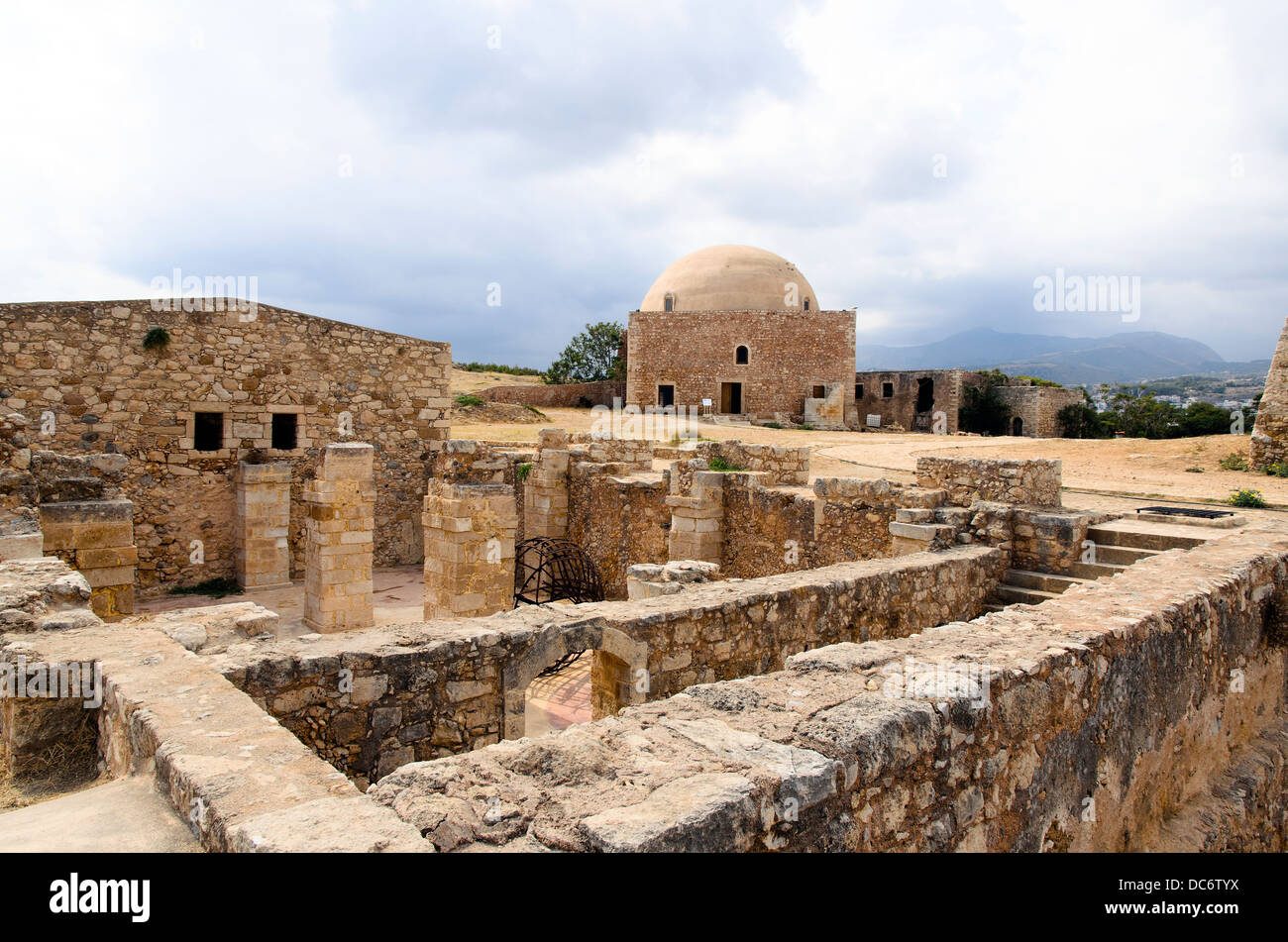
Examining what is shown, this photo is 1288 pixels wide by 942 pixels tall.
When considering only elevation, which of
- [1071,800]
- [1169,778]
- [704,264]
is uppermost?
[704,264]

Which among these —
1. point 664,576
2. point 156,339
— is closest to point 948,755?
point 664,576

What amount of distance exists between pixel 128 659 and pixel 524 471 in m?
10.1

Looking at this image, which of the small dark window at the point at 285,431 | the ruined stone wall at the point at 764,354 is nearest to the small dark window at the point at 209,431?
the small dark window at the point at 285,431

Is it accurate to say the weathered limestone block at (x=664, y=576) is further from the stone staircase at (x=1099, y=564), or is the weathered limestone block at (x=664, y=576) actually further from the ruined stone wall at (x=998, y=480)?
the ruined stone wall at (x=998, y=480)

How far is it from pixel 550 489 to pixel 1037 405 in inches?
1153

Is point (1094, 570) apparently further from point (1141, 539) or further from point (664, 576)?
point (664, 576)

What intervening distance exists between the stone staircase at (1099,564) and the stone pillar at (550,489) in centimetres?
764

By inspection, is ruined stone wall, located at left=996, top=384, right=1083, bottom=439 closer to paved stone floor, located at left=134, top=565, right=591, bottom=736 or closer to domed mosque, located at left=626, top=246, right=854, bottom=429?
domed mosque, located at left=626, top=246, right=854, bottom=429

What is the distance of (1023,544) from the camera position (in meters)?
8.20

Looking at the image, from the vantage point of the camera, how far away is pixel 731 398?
32.5 m

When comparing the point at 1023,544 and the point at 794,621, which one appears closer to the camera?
the point at 794,621

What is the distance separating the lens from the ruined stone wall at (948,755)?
2.52m
